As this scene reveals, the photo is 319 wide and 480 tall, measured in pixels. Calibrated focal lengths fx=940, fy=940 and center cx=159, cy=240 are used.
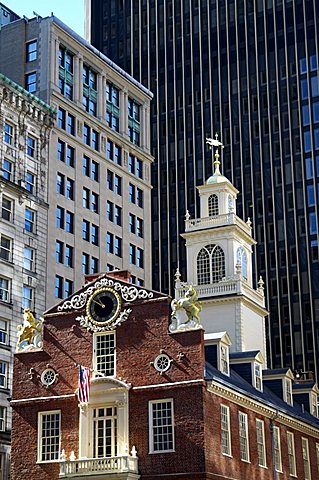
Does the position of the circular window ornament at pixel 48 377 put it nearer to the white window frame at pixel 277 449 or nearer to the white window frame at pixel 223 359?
the white window frame at pixel 223 359

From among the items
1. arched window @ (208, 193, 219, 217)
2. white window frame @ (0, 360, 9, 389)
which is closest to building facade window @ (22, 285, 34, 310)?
white window frame @ (0, 360, 9, 389)

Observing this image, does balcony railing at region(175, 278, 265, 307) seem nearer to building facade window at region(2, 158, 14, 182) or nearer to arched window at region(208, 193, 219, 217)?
arched window at region(208, 193, 219, 217)

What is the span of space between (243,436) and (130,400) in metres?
7.83

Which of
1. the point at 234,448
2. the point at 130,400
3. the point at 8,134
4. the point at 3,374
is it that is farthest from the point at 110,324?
the point at 8,134

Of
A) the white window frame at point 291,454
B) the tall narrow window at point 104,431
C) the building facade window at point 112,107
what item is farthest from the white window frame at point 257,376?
the building facade window at point 112,107

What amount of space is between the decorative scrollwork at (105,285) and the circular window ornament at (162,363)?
3601 millimetres

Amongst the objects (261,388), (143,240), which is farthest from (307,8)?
(261,388)

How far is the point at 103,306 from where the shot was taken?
5400 cm

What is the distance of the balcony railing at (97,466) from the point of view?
1946 inches

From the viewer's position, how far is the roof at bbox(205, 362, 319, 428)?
174 feet

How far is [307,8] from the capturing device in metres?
135

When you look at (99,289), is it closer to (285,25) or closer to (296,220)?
(296,220)

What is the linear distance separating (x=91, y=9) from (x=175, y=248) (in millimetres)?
47715

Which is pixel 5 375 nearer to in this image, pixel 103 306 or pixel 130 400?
pixel 103 306
